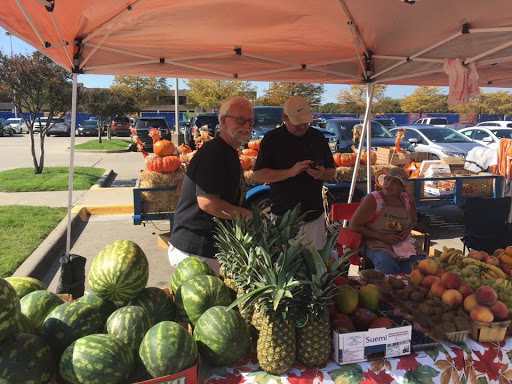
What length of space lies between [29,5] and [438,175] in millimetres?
6541

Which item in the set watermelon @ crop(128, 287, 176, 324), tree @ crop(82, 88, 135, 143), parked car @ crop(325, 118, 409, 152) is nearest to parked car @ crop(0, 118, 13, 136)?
tree @ crop(82, 88, 135, 143)

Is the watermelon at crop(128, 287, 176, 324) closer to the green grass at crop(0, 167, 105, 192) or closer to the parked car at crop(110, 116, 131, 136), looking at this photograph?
the green grass at crop(0, 167, 105, 192)

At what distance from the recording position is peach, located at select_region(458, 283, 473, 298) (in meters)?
2.36

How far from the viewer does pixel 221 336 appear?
175 centimetres

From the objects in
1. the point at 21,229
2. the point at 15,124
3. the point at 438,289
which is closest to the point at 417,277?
the point at 438,289

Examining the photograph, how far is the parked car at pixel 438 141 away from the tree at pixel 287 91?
20018 mm

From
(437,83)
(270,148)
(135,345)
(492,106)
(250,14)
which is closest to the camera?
(135,345)

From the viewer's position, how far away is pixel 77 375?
150 centimetres

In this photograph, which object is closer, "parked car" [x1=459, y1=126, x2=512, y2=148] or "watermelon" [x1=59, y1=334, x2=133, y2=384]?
"watermelon" [x1=59, y1=334, x2=133, y2=384]

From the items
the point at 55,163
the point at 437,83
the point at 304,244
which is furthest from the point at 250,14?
the point at 55,163

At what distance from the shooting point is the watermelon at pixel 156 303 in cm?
193

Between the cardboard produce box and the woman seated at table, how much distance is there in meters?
2.34

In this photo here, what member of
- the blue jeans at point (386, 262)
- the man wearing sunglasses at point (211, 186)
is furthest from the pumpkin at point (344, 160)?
the man wearing sunglasses at point (211, 186)

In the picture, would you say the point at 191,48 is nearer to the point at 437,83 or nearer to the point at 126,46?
the point at 126,46
